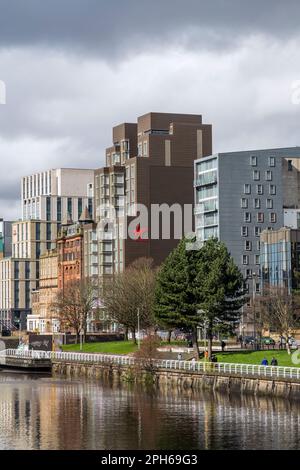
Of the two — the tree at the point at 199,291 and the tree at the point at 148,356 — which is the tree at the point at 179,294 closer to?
the tree at the point at 199,291

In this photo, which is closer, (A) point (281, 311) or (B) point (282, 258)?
(A) point (281, 311)

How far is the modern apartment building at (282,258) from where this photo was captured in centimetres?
17625

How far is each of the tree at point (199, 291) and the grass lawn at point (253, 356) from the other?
8.30 ft

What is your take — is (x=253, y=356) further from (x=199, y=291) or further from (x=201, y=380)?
(x=201, y=380)

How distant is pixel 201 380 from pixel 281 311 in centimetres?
2490

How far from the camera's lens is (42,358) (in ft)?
552

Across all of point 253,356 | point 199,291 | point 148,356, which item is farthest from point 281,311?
point 148,356

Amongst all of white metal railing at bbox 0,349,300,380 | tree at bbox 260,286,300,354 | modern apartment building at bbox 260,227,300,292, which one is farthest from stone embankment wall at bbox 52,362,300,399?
modern apartment building at bbox 260,227,300,292

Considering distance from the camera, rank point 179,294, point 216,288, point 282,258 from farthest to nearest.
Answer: point 282,258
point 179,294
point 216,288

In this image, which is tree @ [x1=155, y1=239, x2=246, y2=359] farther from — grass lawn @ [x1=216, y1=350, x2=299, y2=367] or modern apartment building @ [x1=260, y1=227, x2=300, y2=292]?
A: modern apartment building @ [x1=260, y1=227, x2=300, y2=292]

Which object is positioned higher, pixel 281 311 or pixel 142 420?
pixel 281 311

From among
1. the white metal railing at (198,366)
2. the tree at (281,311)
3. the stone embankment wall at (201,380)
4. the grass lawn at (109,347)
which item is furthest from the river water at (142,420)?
the grass lawn at (109,347)

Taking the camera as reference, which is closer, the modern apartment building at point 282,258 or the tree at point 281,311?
the tree at point 281,311

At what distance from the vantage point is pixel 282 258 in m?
178
